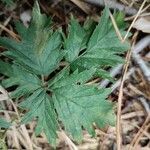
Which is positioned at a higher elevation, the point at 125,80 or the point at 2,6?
the point at 2,6

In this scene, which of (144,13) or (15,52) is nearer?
(15,52)

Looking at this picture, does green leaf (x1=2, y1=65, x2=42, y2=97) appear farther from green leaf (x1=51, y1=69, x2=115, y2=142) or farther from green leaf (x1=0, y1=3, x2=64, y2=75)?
green leaf (x1=51, y1=69, x2=115, y2=142)

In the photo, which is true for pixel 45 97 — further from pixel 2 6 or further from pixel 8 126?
pixel 2 6

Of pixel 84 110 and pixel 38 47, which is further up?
pixel 38 47

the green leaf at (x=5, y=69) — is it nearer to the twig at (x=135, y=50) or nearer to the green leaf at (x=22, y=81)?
the green leaf at (x=22, y=81)

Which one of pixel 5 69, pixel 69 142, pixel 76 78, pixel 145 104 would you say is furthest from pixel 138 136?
pixel 5 69

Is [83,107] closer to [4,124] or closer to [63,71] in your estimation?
[63,71]

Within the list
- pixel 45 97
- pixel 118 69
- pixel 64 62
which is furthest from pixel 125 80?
pixel 45 97
